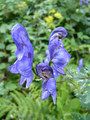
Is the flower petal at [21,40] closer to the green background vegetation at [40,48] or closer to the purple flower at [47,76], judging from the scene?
the purple flower at [47,76]

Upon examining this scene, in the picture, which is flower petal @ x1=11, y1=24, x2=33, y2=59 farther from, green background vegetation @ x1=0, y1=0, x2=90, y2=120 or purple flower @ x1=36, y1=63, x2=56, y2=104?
green background vegetation @ x1=0, y1=0, x2=90, y2=120

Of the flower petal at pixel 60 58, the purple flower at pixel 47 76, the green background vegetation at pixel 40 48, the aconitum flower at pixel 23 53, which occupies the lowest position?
the green background vegetation at pixel 40 48

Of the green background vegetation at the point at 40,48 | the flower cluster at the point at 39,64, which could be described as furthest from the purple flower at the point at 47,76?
the green background vegetation at the point at 40,48

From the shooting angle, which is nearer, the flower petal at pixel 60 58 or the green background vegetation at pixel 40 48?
the flower petal at pixel 60 58

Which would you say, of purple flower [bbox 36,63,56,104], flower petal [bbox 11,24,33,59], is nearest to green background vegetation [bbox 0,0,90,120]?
purple flower [bbox 36,63,56,104]

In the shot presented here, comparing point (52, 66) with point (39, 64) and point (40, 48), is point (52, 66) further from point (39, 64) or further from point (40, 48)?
point (40, 48)

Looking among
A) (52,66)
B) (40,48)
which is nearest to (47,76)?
(52,66)

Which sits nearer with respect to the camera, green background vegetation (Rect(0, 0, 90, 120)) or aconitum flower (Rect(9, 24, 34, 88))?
aconitum flower (Rect(9, 24, 34, 88))

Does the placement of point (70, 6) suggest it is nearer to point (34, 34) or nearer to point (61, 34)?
point (34, 34)
